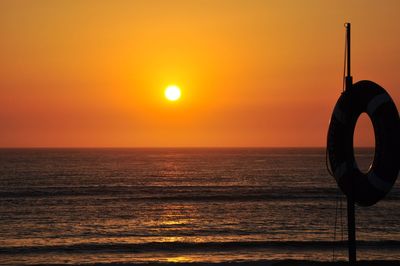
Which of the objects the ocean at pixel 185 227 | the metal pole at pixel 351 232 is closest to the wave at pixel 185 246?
the ocean at pixel 185 227

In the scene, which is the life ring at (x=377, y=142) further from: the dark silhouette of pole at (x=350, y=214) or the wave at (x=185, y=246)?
the wave at (x=185, y=246)

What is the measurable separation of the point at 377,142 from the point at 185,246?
11.4 m

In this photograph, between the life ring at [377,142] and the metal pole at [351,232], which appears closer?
the metal pole at [351,232]

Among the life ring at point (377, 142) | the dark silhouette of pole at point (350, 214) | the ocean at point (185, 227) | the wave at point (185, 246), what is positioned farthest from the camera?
the wave at point (185, 246)

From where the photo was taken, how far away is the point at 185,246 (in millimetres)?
21109

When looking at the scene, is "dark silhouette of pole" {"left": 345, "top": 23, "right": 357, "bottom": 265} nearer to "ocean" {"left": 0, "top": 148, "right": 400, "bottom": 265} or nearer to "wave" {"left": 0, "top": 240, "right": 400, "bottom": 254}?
"ocean" {"left": 0, "top": 148, "right": 400, "bottom": 265}

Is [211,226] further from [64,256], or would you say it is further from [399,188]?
[399,188]

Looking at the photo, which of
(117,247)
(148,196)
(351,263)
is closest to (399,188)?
(148,196)

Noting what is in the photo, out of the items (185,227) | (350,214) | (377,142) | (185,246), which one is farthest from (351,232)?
(185,227)

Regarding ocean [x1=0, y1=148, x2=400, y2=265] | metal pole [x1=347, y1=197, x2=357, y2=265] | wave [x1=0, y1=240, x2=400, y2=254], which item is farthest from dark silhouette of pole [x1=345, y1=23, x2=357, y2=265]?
wave [x1=0, y1=240, x2=400, y2=254]

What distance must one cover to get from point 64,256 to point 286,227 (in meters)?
11.0

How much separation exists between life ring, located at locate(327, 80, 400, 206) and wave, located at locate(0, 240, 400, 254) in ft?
31.2

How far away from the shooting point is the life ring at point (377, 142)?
10727mm

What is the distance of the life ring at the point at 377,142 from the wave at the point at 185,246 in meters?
9.51
